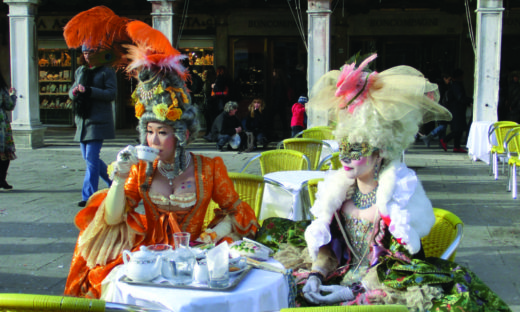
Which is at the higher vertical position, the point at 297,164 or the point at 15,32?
the point at 15,32

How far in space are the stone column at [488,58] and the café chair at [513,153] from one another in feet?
9.00

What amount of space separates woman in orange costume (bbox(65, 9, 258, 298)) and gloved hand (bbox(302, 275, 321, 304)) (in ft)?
Answer: 1.76

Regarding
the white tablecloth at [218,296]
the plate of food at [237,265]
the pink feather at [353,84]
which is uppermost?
the pink feather at [353,84]

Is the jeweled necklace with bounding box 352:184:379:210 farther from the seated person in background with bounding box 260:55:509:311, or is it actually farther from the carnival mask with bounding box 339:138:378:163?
the carnival mask with bounding box 339:138:378:163

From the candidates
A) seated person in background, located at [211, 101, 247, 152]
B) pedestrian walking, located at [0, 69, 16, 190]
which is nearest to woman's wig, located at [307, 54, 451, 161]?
pedestrian walking, located at [0, 69, 16, 190]

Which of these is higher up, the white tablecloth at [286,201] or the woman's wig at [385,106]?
the woman's wig at [385,106]

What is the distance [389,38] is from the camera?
47.3 feet

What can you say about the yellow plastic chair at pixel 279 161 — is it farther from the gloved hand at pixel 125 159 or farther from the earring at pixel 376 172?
the gloved hand at pixel 125 159

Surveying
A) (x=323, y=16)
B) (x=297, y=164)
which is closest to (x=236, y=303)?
(x=297, y=164)

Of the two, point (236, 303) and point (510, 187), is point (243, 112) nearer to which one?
point (510, 187)

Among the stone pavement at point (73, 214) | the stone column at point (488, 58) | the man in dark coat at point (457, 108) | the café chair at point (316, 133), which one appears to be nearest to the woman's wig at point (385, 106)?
the stone pavement at point (73, 214)

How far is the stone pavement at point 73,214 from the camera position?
13.8 ft

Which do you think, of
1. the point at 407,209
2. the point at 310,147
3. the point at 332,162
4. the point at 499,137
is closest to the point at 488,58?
the point at 499,137

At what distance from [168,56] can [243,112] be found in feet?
38.6
